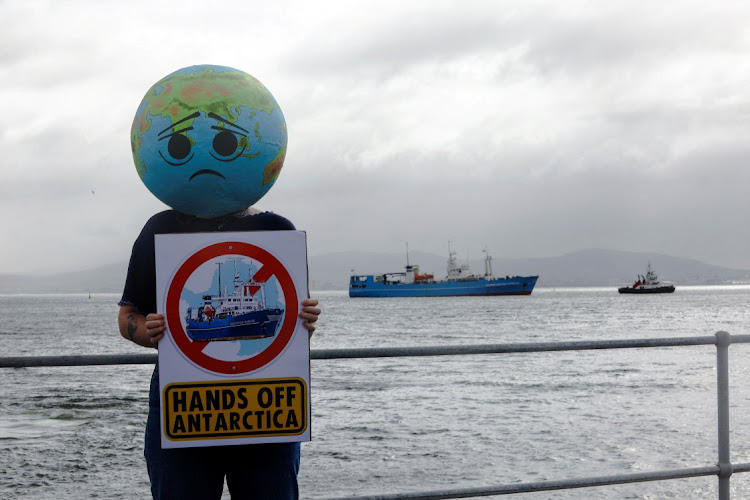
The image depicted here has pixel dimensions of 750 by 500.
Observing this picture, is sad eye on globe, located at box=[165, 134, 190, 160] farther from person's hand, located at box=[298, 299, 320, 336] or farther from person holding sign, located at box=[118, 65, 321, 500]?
person's hand, located at box=[298, 299, 320, 336]

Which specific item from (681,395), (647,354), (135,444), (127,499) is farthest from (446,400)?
(647,354)

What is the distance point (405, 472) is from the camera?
1293 cm

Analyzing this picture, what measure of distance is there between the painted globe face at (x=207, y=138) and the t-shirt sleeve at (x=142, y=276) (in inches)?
5.4

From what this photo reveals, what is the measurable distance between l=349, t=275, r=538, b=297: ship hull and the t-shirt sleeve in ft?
382

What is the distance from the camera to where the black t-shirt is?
2094 millimetres

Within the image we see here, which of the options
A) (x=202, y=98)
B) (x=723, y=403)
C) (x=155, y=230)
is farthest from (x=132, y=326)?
(x=723, y=403)

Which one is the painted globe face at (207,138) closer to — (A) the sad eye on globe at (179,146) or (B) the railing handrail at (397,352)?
(A) the sad eye on globe at (179,146)

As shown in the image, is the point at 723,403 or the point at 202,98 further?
the point at 723,403

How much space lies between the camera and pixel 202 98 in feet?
6.55

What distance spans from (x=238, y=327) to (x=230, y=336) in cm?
3

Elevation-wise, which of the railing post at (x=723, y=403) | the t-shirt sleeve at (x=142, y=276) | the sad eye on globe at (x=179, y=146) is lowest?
the railing post at (x=723, y=403)

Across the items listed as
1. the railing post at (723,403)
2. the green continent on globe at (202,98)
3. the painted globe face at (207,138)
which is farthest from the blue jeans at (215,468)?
the railing post at (723,403)

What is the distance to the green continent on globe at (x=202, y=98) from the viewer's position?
78.4 inches

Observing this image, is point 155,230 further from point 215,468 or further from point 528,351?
point 528,351
